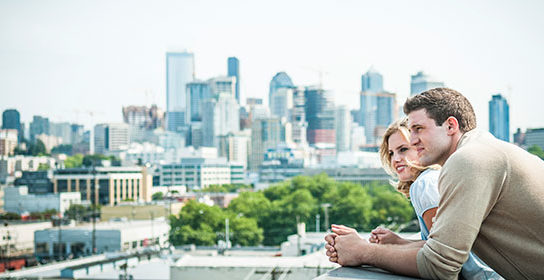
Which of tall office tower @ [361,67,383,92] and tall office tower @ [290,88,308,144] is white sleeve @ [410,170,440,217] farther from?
tall office tower @ [361,67,383,92]

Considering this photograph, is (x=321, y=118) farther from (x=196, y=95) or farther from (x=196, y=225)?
(x=196, y=225)

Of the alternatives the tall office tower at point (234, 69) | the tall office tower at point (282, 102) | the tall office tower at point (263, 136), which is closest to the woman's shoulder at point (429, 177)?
the tall office tower at point (263, 136)

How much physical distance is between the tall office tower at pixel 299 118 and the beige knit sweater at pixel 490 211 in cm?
7778

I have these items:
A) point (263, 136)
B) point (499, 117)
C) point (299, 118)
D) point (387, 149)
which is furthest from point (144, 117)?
point (387, 149)

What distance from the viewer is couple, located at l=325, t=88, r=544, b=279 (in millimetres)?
896

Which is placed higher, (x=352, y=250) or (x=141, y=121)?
(x=141, y=121)

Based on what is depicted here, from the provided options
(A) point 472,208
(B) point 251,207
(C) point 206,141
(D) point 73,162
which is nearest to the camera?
(A) point 472,208

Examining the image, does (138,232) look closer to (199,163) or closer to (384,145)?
(384,145)

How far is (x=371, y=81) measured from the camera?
94.7m

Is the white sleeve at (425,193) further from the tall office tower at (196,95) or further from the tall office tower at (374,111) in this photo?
the tall office tower at (196,95)

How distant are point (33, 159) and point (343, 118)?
48.6 m

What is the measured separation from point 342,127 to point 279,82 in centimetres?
1239

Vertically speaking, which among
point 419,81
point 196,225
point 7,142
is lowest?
point 196,225

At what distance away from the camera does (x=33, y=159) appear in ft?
141
